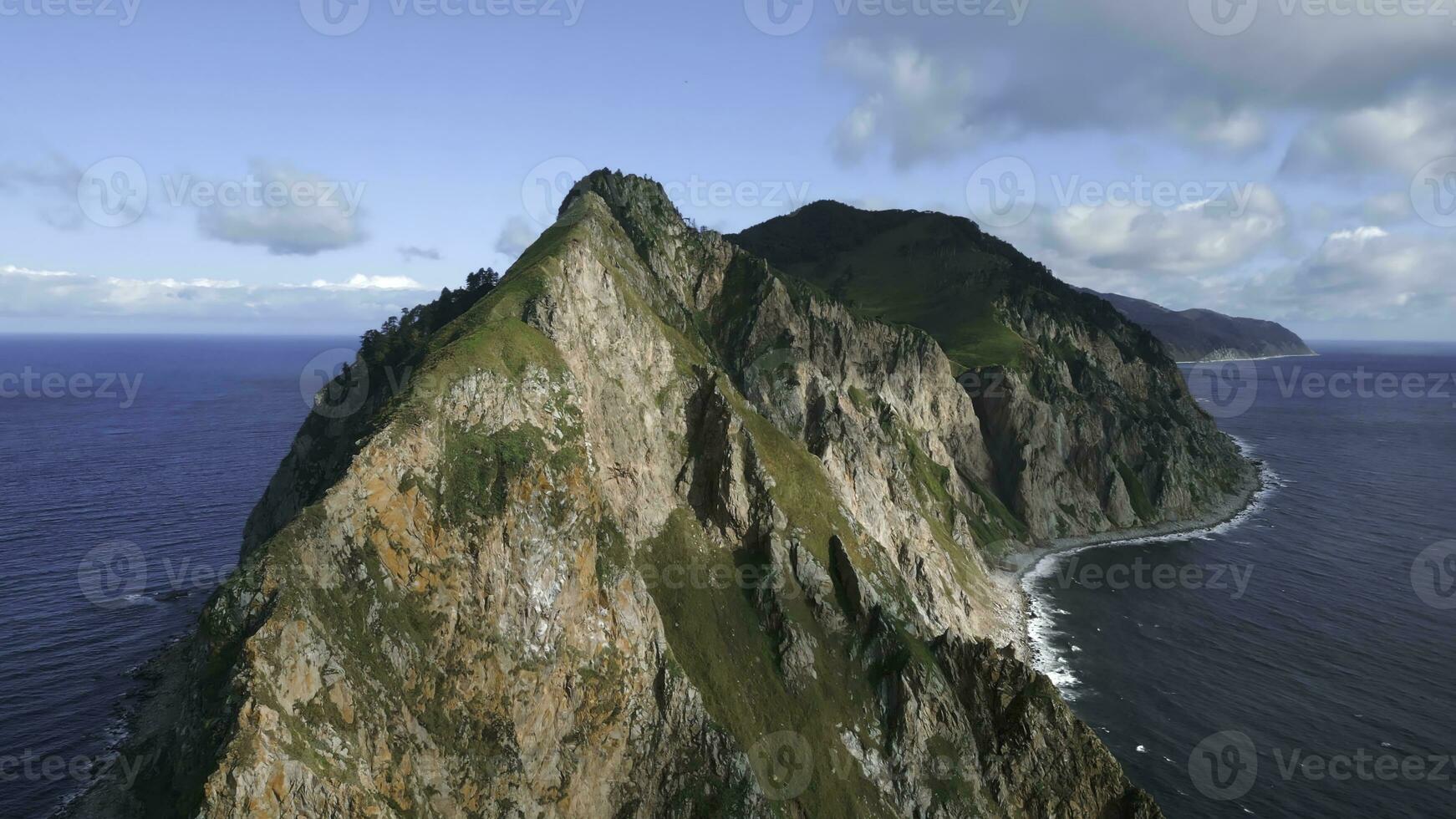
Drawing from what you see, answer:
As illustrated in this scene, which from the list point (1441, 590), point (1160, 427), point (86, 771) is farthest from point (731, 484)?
point (1160, 427)

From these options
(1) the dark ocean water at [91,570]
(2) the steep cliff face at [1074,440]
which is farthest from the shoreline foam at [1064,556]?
(1) the dark ocean water at [91,570]

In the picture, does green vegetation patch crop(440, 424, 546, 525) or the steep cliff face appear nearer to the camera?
green vegetation patch crop(440, 424, 546, 525)

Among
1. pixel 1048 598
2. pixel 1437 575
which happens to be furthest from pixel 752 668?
pixel 1437 575

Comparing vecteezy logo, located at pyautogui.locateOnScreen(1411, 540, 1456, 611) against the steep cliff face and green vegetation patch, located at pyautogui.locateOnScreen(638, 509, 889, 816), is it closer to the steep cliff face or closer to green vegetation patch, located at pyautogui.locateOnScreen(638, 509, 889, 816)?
the steep cliff face

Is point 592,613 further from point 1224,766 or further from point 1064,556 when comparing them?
point 1064,556

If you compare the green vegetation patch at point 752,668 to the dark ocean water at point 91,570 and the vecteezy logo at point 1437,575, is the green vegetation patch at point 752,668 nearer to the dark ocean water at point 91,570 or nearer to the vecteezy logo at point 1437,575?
the dark ocean water at point 91,570

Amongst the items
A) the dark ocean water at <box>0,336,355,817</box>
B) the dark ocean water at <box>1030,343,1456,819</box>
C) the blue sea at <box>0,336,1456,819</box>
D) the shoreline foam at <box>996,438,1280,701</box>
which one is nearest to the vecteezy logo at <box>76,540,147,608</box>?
the dark ocean water at <box>0,336,355,817</box>
